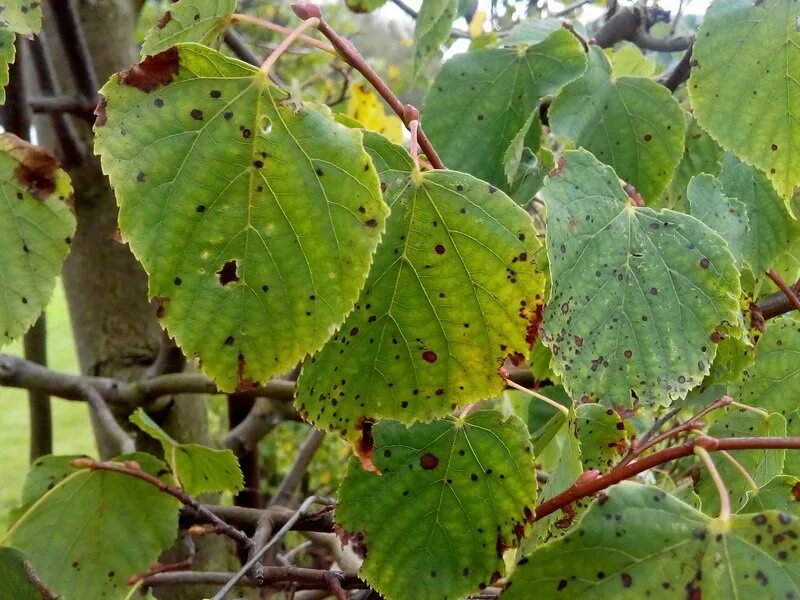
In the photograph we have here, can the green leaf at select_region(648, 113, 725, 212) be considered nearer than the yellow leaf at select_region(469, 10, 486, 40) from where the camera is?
Yes

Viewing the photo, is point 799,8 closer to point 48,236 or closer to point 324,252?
point 324,252

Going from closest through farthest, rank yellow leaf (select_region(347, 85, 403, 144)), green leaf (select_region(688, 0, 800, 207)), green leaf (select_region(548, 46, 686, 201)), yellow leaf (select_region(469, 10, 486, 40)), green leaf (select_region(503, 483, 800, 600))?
1. green leaf (select_region(503, 483, 800, 600))
2. green leaf (select_region(688, 0, 800, 207))
3. green leaf (select_region(548, 46, 686, 201))
4. yellow leaf (select_region(347, 85, 403, 144))
5. yellow leaf (select_region(469, 10, 486, 40))

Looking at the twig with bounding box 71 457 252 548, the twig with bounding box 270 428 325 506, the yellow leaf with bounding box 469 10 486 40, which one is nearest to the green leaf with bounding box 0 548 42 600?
the twig with bounding box 71 457 252 548

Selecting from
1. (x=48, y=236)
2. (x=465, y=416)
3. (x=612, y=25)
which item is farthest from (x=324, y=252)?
(x=612, y=25)

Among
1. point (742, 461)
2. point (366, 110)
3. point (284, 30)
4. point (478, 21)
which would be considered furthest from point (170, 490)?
point (478, 21)

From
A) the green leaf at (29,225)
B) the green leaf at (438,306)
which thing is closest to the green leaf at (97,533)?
the green leaf at (29,225)

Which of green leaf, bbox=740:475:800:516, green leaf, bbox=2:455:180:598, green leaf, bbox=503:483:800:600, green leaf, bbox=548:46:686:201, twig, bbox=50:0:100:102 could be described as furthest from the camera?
twig, bbox=50:0:100:102

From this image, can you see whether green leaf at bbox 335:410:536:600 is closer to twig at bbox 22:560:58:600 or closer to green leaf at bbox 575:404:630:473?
green leaf at bbox 575:404:630:473
